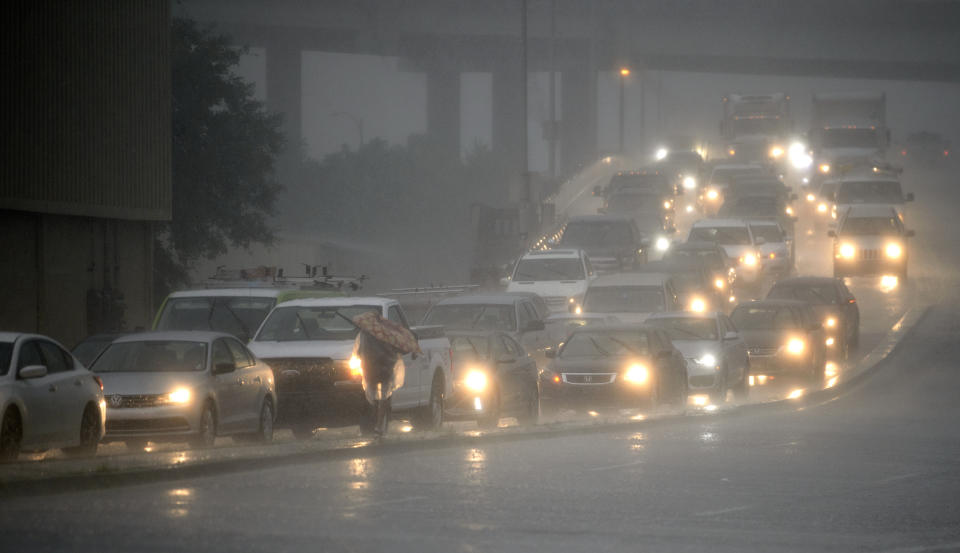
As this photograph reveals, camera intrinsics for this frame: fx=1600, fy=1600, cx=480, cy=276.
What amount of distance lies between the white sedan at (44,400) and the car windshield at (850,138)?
54.1 m

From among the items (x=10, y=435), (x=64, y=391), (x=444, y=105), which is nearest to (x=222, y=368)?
(x=64, y=391)

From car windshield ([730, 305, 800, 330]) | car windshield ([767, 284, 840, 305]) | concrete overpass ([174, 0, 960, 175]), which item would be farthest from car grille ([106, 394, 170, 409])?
concrete overpass ([174, 0, 960, 175])

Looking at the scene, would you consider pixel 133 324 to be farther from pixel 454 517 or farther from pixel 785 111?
pixel 785 111

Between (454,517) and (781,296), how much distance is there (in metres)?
24.0

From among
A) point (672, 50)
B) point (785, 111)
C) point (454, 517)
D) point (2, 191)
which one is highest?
point (672, 50)

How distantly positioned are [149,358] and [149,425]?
1479 mm

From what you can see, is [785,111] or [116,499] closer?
[116,499]

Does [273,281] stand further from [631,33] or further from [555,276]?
[631,33]

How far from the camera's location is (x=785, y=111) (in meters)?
74.0

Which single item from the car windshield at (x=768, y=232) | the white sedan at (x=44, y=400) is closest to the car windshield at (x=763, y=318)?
the car windshield at (x=768, y=232)

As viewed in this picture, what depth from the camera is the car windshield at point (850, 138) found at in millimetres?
67438

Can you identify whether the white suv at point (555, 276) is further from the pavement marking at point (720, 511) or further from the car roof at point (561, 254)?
the pavement marking at point (720, 511)

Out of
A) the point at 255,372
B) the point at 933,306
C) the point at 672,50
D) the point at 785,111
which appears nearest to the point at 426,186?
the point at 672,50

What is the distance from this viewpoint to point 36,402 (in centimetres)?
1584
